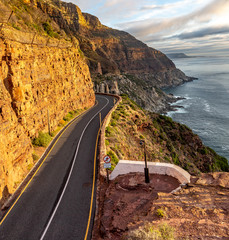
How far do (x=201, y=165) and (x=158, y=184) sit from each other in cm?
3532

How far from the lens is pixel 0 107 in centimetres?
1666

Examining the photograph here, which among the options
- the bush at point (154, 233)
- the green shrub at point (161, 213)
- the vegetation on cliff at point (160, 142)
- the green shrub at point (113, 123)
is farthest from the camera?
the green shrub at point (113, 123)

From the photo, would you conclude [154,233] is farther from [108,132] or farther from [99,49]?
[99,49]

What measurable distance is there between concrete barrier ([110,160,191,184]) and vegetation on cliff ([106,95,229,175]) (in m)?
10.5

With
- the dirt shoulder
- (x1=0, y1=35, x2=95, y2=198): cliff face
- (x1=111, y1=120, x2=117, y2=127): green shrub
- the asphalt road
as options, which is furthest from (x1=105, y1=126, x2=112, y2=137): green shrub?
the dirt shoulder

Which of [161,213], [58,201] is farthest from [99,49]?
[161,213]

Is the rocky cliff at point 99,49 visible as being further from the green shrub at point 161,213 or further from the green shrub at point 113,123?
the green shrub at point 161,213

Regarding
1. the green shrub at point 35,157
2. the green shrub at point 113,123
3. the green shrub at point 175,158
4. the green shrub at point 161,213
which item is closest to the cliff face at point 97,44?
the green shrub at point 113,123

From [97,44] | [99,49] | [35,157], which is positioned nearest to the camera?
[35,157]

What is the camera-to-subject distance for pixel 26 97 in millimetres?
22984

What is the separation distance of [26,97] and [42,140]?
6443 millimetres

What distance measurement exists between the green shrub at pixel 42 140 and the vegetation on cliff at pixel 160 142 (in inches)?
350

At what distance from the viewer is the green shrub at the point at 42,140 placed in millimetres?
25336

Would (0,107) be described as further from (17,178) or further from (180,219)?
(180,219)
